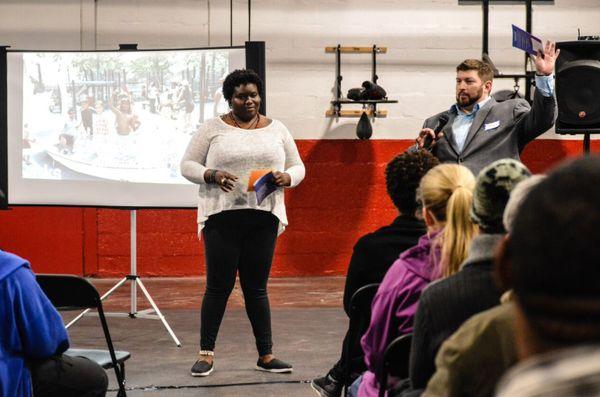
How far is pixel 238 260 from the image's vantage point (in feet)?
13.7

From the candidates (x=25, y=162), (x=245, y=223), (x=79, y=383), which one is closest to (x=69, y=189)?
(x=25, y=162)

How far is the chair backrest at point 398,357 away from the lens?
231cm

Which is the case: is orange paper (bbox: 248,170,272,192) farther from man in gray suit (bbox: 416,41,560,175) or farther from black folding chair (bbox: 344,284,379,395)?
black folding chair (bbox: 344,284,379,395)

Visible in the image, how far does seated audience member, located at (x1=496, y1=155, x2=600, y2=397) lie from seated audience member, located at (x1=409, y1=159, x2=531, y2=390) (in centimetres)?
105

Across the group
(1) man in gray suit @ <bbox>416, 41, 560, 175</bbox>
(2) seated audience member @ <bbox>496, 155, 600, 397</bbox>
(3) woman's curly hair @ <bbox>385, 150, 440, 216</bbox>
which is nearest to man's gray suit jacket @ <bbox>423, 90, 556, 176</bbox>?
(1) man in gray suit @ <bbox>416, 41, 560, 175</bbox>

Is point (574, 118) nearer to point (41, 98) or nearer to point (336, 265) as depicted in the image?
point (336, 265)

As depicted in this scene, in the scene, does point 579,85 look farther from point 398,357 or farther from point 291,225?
point 398,357

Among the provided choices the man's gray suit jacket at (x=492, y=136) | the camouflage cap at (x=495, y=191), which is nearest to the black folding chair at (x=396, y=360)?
the camouflage cap at (x=495, y=191)

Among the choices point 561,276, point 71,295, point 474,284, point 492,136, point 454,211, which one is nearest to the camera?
point 561,276

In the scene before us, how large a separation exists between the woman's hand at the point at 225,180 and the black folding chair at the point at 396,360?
5.55 feet

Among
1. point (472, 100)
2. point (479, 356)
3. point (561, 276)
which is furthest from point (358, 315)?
point (561, 276)

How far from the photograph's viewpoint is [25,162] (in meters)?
5.57

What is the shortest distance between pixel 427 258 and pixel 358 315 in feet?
1.76

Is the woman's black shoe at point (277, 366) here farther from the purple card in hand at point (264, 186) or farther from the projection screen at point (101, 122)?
the projection screen at point (101, 122)
